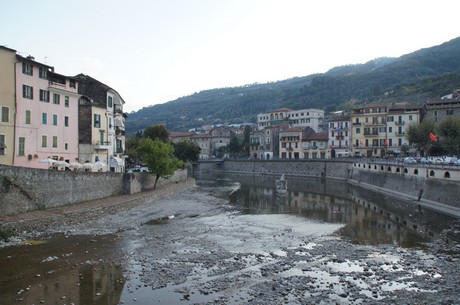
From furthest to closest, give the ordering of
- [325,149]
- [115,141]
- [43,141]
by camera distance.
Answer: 1. [325,149]
2. [115,141]
3. [43,141]

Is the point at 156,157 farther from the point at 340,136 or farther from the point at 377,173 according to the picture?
the point at 340,136

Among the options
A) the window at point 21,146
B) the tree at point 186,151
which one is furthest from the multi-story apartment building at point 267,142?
the window at point 21,146

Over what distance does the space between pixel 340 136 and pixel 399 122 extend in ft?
57.1

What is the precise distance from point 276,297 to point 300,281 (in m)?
2.72

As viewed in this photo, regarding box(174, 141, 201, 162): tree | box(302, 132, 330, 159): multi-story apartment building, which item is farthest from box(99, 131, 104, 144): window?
box(302, 132, 330, 159): multi-story apartment building

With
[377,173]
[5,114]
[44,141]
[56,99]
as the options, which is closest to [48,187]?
[5,114]

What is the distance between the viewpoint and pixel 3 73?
39594 millimetres

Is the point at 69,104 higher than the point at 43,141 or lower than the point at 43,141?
higher

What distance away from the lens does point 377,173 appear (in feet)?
239

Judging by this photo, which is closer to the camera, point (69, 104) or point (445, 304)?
point (445, 304)

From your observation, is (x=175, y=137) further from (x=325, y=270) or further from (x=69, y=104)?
(x=325, y=270)

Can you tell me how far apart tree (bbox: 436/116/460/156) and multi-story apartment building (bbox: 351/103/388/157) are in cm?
2804

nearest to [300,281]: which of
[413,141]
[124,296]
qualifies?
[124,296]

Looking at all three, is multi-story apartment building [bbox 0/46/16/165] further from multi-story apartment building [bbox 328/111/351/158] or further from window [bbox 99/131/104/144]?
multi-story apartment building [bbox 328/111/351/158]
